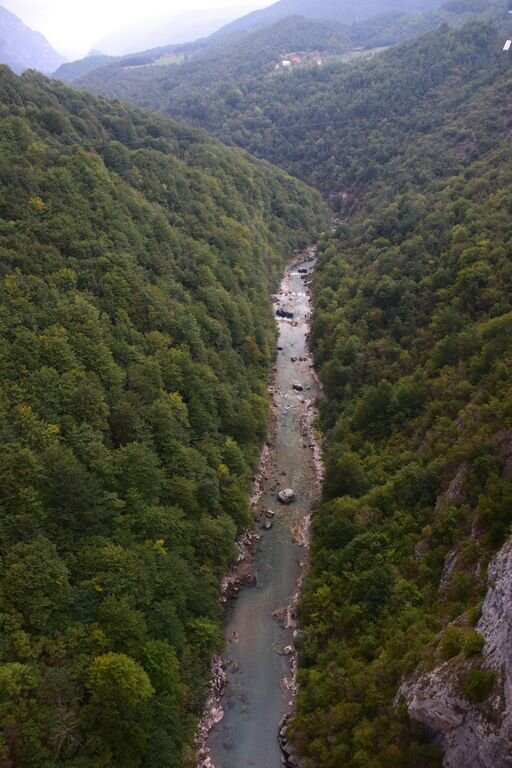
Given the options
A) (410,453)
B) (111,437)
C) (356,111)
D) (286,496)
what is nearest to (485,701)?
(410,453)

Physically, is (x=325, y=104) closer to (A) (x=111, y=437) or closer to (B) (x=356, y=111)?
(B) (x=356, y=111)

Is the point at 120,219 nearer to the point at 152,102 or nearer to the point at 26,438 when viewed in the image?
the point at 26,438

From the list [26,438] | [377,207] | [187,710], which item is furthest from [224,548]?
[377,207]

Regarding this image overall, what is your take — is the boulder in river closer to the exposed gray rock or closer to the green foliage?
the exposed gray rock

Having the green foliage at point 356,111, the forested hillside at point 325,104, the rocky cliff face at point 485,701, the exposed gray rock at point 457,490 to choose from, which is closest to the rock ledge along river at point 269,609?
the rocky cliff face at point 485,701

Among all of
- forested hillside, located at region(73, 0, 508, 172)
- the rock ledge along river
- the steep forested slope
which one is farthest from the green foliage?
the rock ledge along river
